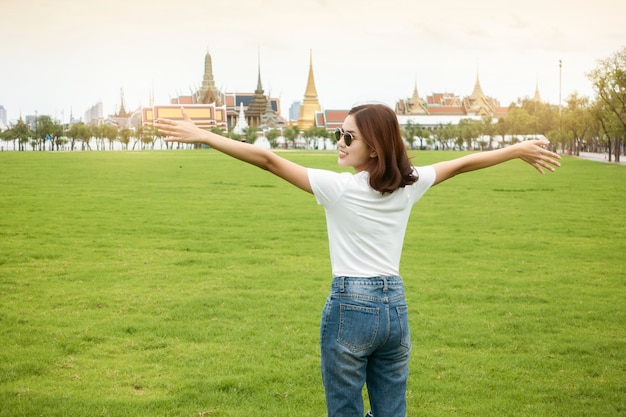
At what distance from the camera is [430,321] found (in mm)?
6973

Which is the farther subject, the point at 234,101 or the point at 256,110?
the point at 234,101

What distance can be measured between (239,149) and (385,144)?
0.56m

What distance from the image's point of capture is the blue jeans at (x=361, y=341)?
8.90ft

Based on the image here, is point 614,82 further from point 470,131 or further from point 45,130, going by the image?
point 45,130

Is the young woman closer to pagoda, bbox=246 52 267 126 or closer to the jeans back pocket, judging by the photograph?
the jeans back pocket

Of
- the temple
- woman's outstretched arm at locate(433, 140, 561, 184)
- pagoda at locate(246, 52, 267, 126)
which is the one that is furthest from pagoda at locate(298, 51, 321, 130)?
woman's outstretched arm at locate(433, 140, 561, 184)

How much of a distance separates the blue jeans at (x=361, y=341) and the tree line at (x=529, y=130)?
34474 millimetres

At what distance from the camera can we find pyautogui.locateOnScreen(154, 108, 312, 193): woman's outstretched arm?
2828 mm

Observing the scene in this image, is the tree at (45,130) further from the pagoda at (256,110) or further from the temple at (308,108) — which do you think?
the pagoda at (256,110)

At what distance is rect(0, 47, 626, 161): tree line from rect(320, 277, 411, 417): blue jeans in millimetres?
34474

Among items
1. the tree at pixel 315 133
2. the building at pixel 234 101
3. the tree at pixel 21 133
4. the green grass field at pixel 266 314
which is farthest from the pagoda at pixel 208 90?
the green grass field at pixel 266 314

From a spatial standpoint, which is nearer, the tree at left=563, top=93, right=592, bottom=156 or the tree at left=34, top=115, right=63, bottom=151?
the tree at left=563, top=93, right=592, bottom=156

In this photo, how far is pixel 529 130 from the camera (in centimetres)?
8388

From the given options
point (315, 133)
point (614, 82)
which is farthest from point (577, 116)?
point (315, 133)
